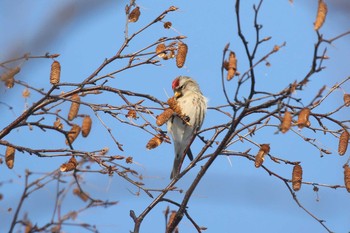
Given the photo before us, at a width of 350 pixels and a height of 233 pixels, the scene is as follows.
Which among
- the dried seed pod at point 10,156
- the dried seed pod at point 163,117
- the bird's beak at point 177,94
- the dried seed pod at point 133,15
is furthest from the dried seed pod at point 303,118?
the bird's beak at point 177,94

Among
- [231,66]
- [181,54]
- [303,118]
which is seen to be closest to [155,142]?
[181,54]

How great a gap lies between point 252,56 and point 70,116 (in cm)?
114

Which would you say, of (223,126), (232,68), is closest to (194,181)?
(223,126)

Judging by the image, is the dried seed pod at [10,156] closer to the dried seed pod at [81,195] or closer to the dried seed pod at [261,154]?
the dried seed pod at [81,195]

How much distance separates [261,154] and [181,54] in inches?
35.2

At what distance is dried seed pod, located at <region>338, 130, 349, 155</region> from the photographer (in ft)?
10.5

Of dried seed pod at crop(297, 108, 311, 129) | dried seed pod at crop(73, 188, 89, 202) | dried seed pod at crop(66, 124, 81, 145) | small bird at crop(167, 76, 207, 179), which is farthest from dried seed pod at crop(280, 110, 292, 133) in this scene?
small bird at crop(167, 76, 207, 179)

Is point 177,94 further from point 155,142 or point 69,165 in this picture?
point 69,165

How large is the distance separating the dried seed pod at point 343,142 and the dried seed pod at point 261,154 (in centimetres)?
39

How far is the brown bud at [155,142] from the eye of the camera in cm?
374

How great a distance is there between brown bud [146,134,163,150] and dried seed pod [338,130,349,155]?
1110mm

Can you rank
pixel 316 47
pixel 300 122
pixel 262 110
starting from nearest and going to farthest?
pixel 316 47 → pixel 300 122 → pixel 262 110

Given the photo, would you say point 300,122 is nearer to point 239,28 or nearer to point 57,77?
point 239,28

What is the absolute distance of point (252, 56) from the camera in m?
2.73
